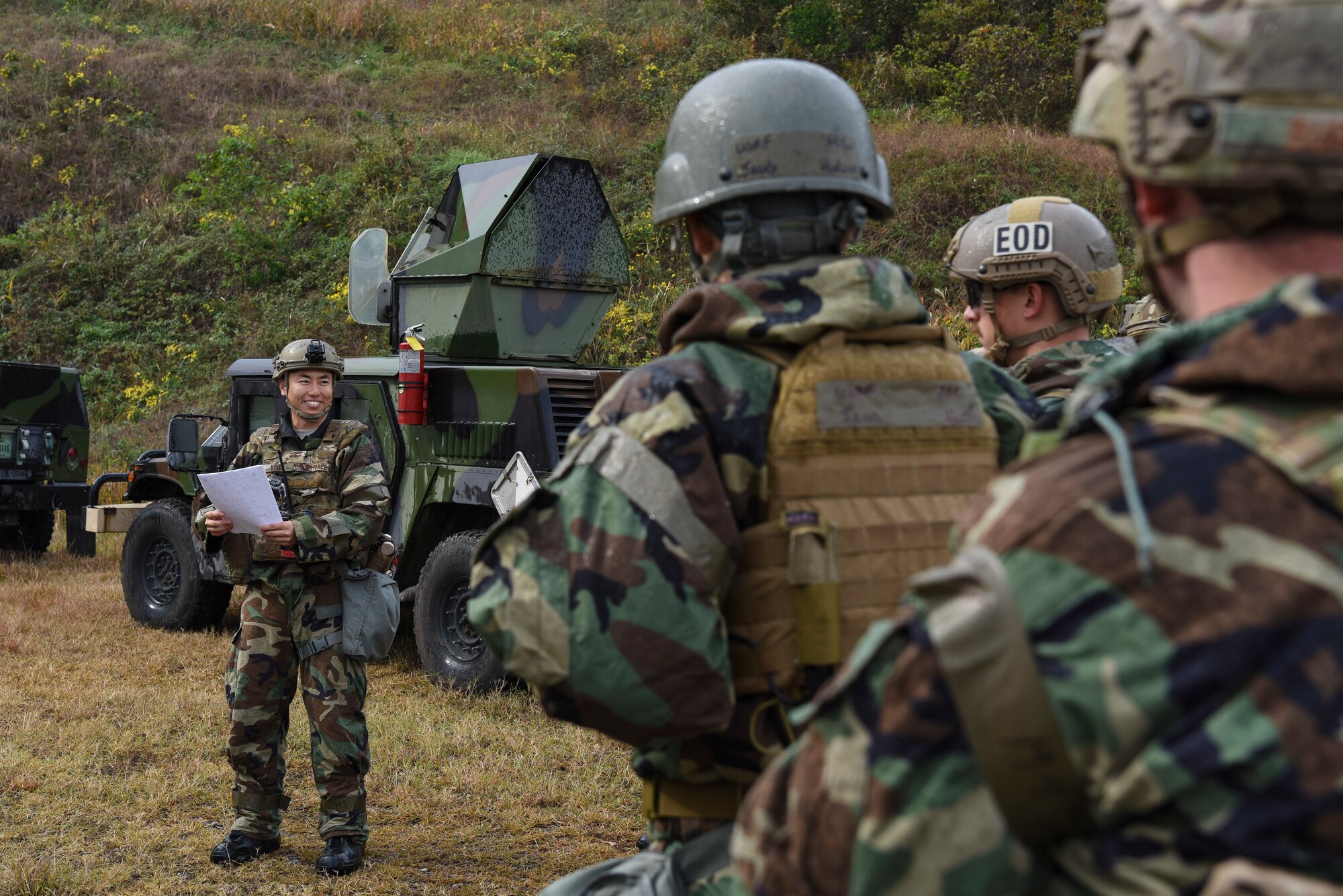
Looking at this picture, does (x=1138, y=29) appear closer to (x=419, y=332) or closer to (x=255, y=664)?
(x=255, y=664)

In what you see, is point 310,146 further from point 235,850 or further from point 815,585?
point 815,585

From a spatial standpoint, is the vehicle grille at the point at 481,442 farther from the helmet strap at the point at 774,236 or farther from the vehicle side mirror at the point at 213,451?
the helmet strap at the point at 774,236

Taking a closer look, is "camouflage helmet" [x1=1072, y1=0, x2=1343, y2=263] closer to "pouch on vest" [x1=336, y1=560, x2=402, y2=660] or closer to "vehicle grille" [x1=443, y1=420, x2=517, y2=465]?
"pouch on vest" [x1=336, y1=560, x2=402, y2=660]

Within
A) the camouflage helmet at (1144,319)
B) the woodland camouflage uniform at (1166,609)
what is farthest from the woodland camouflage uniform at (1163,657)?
the camouflage helmet at (1144,319)

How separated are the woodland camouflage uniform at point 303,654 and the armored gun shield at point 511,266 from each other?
2.67 m

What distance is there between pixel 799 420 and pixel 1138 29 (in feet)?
2.82

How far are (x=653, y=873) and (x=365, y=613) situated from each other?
3.09 metres

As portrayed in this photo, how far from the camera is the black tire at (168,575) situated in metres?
8.12

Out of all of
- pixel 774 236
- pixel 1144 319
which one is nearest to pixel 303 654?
pixel 774 236

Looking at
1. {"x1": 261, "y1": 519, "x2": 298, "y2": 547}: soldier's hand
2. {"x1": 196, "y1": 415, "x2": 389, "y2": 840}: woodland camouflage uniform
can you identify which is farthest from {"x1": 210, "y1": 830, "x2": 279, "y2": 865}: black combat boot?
{"x1": 261, "y1": 519, "x2": 298, "y2": 547}: soldier's hand

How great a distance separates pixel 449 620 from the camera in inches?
267

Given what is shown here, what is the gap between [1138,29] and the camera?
3.47ft

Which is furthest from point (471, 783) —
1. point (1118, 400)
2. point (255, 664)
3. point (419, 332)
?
point (1118, 400)

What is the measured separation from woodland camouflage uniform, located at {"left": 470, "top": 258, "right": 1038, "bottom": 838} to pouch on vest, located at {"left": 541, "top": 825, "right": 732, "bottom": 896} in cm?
11
